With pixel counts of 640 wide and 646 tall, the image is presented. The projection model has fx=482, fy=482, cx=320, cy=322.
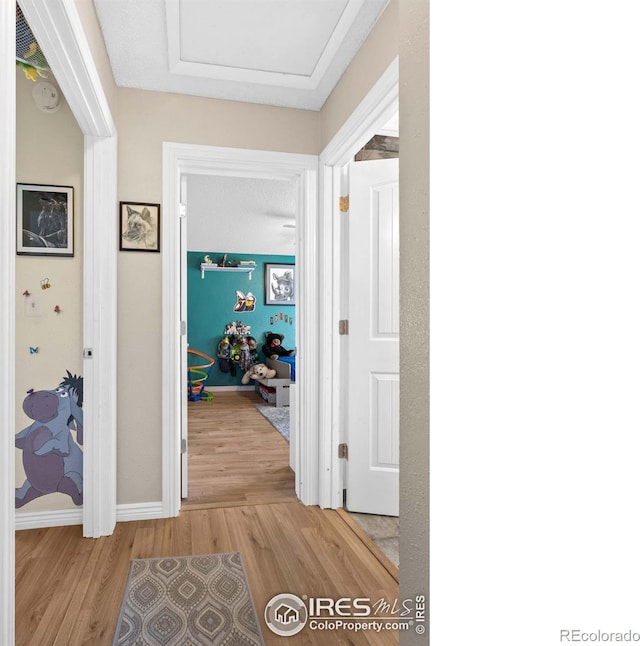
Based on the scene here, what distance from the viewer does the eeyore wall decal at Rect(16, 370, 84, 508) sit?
8.51 feet

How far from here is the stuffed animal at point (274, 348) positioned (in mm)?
7523

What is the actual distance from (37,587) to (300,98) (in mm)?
2815

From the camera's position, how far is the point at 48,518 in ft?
8.55

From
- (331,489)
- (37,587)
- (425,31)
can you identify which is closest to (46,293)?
(37,587)

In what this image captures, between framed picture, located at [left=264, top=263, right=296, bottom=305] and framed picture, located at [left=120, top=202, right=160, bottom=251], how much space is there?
514cm

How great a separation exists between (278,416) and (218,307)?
258 cm

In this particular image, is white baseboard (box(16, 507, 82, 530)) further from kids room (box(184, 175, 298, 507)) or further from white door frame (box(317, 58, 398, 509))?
white door frame (box(317, 58, 398, 509))

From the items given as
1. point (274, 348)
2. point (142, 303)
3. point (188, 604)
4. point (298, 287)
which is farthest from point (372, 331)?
point (274, 348)

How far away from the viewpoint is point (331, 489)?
2924mm

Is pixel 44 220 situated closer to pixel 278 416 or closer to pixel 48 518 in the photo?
pixel 48 518

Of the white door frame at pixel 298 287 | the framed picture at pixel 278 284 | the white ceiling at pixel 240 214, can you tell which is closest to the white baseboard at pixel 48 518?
the white door frame at pixel 298 287

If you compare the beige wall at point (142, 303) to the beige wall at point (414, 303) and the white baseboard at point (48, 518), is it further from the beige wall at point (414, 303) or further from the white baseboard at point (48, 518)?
the beige wall at point (414, 303)
